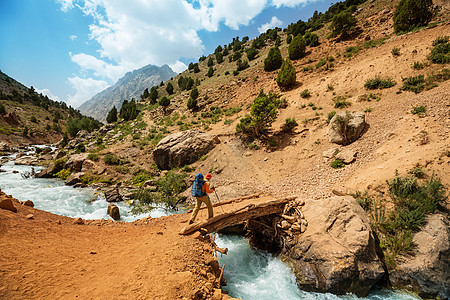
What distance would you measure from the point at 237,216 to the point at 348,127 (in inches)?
473

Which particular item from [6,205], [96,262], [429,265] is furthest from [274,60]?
[6,205]

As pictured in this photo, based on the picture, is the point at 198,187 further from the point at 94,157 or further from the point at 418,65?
the point at 418,65

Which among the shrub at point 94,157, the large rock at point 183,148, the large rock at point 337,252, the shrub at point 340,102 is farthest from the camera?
the shrub at point 94,157

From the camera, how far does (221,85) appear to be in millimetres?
36750

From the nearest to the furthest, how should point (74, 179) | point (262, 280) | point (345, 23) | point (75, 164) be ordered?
point (262, 280), point (74, 179), point (75, 164), point (345, 23)

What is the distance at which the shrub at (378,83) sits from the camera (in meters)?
17.0

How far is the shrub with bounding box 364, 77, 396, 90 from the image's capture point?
55.8 feet

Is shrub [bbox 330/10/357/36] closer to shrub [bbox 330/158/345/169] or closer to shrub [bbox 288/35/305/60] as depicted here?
shrub [bbox 288/35/305/60]

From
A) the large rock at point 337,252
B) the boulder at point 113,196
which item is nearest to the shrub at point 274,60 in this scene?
the large rock at point 337,252

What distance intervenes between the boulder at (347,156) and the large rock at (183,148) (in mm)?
13028

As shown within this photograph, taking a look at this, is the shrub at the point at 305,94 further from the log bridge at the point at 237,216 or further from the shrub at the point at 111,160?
the shrub at the point at 111,160

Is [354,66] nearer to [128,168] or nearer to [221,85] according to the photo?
[221,85]

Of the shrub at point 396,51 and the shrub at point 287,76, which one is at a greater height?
the shrub at point 287,76

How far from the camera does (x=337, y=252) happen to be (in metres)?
6.80
